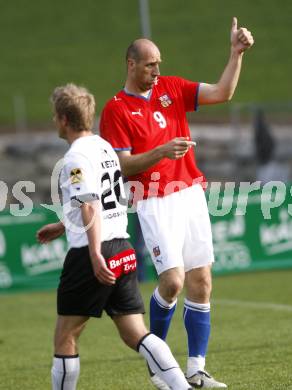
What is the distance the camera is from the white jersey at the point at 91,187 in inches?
245

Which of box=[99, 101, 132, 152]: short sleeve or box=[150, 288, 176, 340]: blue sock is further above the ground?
box=[99, 101, 132, 152]: short sleeve

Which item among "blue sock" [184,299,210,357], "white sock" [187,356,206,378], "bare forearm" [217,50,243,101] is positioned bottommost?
"white sock" [187,356,206,378]

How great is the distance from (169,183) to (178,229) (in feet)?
1.08

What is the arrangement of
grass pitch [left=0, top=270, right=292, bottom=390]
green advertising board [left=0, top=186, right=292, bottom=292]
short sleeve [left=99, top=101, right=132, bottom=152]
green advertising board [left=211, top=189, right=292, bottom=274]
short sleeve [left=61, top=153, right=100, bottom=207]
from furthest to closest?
green advertising board [left=211, top=189, right=292, bottom=274] → green advertising board [left=0, top=186, right=292, bottom=292] → grass pitch [left=0, top=270, right=292, bottom=390] → short sleeve [left=99, top=101, right=132, bottom=152] → short sleeve [left=61, top=153, right=100, bottom=207]

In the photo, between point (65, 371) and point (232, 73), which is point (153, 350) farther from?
point (232, 73)

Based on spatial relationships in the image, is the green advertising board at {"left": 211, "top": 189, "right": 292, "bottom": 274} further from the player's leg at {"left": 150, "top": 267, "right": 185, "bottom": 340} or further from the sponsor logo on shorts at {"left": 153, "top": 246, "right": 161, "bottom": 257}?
the sponsor logo on shorts at {"left": 153, "top": 246, "right": 161, "bottom": 257}

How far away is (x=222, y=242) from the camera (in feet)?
57.2

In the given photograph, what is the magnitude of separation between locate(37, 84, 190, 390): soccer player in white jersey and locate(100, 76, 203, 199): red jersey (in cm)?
125

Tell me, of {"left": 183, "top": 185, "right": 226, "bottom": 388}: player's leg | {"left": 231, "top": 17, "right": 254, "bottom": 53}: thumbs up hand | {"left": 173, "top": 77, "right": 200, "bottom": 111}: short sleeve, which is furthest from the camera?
{"left": 173, "top": 77, "right": 200, "bottom": 111}: short sleeve

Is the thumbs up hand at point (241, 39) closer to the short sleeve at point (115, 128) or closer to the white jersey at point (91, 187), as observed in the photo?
the short sleeve at point (115, 128)

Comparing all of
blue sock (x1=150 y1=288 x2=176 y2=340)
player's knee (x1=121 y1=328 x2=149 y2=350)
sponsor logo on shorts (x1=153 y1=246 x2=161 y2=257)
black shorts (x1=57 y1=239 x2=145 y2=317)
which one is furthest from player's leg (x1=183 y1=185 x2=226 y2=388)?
black shorts (x1=57 y1=239 x2=145 y2=317)

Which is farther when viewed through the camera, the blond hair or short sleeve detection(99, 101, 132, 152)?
short sleeve detection(99, 101, 132, 152)

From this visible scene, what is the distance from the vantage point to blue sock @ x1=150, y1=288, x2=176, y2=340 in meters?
7.90

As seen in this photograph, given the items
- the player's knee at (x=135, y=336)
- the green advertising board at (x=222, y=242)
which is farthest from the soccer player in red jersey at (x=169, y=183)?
the green advertising board at (x=222, y=242)
